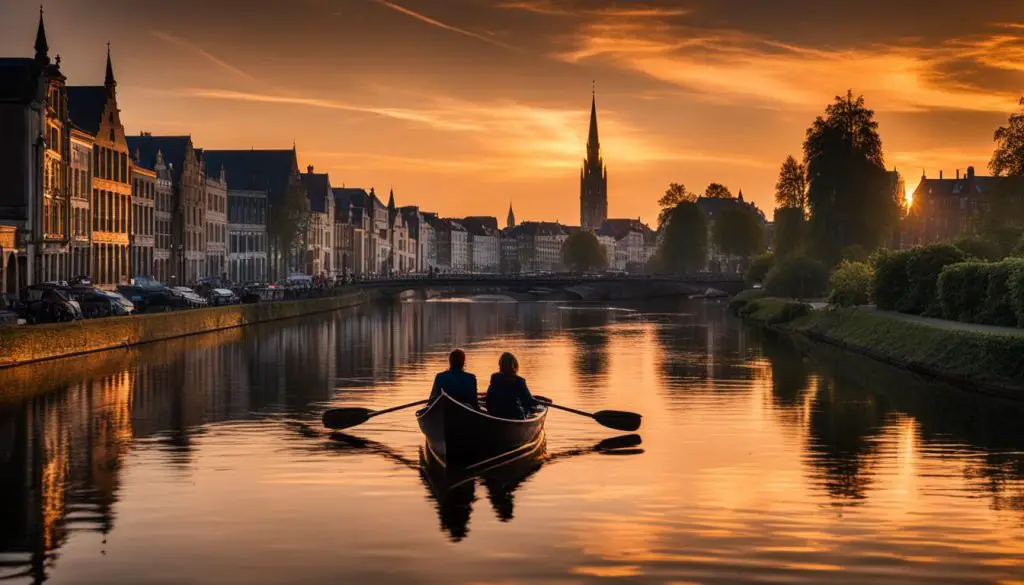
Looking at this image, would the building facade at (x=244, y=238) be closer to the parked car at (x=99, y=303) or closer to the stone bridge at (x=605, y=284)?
the stone bridge at (x=605, y=284)

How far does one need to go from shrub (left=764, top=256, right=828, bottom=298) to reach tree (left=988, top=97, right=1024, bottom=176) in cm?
1983

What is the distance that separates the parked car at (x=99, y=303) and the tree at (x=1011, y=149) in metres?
73.4

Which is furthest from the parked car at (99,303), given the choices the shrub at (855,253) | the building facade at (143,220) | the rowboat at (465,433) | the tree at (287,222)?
the tree at (287,222)

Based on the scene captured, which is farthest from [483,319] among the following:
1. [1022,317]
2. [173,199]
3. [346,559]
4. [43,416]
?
[346,559]

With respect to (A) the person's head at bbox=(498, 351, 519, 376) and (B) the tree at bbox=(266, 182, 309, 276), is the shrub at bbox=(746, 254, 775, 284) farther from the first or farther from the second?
(A) the person's head at bbox=(498, 351, 519, 376)

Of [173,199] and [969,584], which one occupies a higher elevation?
[173,199]

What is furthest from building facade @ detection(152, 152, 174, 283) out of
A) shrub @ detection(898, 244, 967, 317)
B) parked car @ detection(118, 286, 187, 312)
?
shrub @ detection(898, 244, 967, 317)

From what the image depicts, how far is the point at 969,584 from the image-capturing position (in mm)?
20031

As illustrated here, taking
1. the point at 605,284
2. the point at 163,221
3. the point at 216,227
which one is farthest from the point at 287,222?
the point at 605,284

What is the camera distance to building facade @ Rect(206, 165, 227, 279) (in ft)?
568

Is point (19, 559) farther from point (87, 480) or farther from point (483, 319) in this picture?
point (483, 319)

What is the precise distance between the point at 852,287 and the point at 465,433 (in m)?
65.3

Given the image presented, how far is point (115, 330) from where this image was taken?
71375 mm

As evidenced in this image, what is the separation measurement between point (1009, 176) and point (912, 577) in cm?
11361
